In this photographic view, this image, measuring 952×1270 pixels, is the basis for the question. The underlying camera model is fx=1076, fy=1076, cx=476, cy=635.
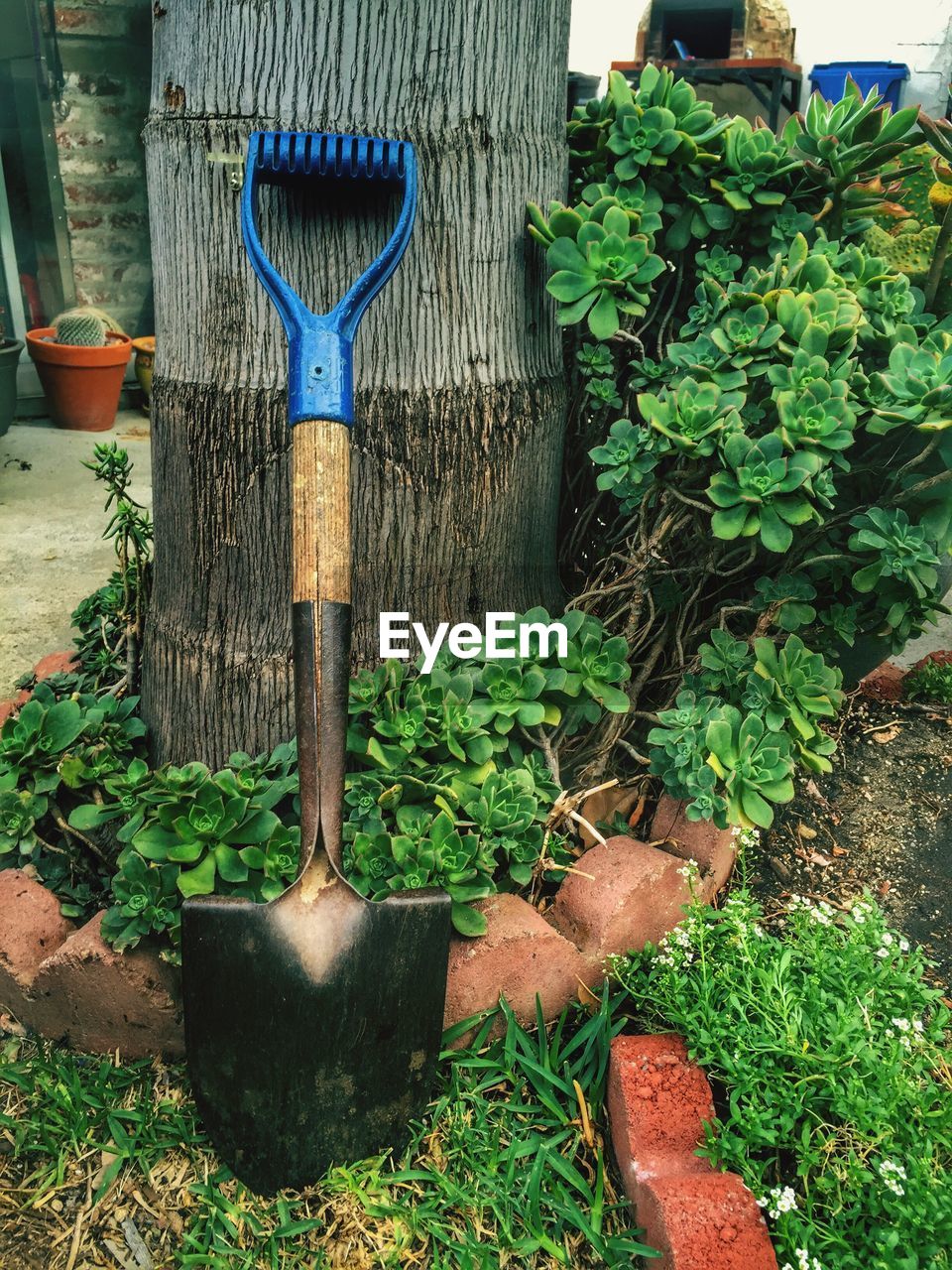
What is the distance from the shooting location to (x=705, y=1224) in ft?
4.72

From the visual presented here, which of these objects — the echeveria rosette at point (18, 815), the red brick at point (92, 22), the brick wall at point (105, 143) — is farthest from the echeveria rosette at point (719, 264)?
the red brick at point (92, 22)

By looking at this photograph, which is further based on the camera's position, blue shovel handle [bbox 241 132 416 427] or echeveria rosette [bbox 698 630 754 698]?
echeveria rosette [bbox 698 630 754 698]

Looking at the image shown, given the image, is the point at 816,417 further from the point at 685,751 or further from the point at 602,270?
the point at 685,751

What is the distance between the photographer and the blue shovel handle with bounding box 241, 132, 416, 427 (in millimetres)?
1605

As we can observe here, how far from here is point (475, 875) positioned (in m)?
1.74

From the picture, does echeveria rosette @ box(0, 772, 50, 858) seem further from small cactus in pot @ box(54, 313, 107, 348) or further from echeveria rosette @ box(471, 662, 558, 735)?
small cactus in pot @ box(54, 313, 107, 348)

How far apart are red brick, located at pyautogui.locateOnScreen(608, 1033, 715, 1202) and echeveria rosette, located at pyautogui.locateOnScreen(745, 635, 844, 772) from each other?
21.6 inches

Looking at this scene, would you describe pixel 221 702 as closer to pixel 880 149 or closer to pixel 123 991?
pixel 123 991

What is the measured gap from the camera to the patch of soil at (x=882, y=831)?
6.62ft

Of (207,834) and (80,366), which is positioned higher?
(80,366)

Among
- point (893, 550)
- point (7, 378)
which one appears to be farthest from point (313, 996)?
point (7, 378)

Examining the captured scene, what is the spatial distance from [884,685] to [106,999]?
1924 millimetres

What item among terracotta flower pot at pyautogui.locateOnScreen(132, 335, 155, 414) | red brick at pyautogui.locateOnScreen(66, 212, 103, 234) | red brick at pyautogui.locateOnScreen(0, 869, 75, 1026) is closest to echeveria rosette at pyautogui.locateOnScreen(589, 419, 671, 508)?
red brick at pyautogui.locateOnScreen(0, 869, 75, 1026)

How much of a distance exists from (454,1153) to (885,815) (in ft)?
3.75
